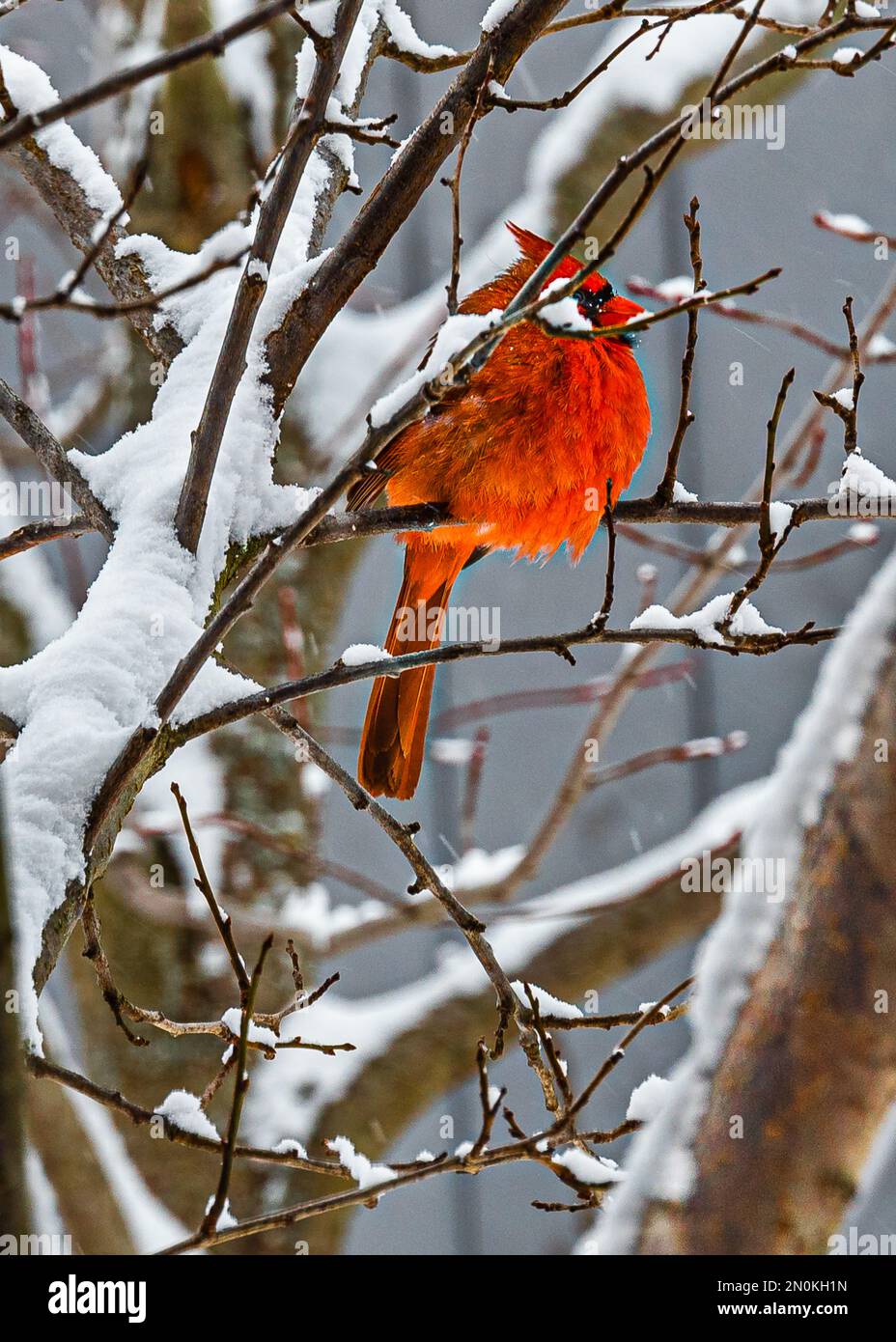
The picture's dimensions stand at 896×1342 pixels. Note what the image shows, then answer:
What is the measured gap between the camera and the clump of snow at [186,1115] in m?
1.40

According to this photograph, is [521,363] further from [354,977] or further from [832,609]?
[354,977]

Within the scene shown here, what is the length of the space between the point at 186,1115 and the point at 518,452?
1.40 m

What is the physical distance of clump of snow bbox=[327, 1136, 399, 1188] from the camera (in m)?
1.52

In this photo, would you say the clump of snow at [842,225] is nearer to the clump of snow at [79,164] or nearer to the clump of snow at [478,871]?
the clump of snow at [79,164]

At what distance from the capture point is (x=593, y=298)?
2.69m

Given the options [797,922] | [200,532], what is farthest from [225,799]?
[797,922]

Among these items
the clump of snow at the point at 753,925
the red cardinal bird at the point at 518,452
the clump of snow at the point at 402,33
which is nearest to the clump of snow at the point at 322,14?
the clump of snow at the point at 402,33

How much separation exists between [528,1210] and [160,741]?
370 cm

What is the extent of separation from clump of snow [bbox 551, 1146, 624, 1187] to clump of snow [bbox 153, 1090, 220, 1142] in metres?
0.39

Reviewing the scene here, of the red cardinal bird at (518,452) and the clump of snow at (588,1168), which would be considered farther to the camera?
the red cardinal bird at (518,452)

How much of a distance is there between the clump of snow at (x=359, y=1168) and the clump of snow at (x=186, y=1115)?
195 millimetres

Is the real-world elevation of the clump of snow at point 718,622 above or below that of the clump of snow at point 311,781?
below

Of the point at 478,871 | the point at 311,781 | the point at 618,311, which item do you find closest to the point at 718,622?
the point at 618,311

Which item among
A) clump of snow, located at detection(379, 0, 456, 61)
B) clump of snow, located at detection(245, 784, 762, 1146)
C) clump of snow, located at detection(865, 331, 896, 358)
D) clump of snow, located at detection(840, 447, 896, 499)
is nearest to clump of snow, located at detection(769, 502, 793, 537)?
clump of snow, located at detection(840, 447, 896, 499)
